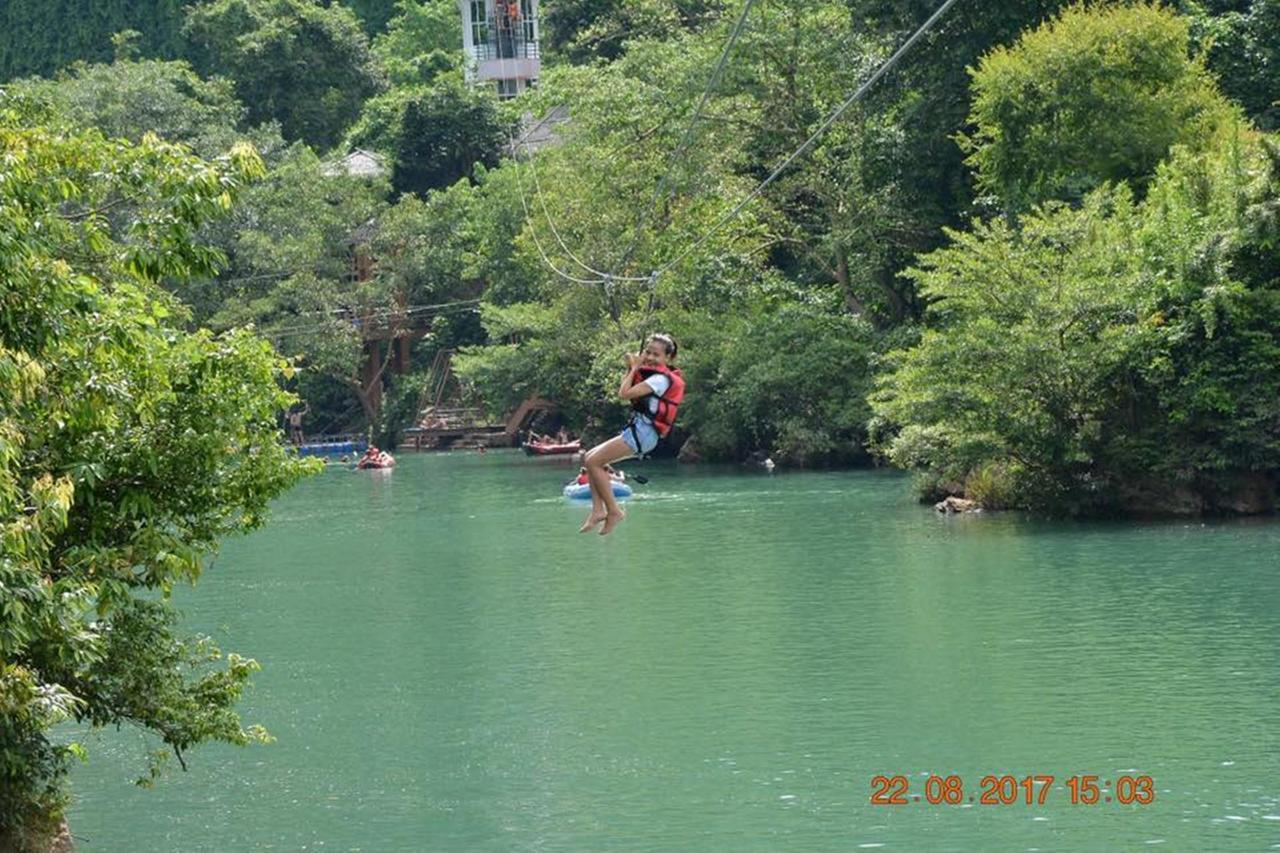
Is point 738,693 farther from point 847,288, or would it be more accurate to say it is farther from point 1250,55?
point 847,288

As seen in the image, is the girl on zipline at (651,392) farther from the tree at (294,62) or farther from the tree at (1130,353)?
the tree at (294,62)

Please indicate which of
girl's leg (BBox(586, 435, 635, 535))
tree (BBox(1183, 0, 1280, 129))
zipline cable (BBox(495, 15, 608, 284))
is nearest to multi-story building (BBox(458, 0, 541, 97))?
zipline cable (BBox(495, 15, 608, 284))

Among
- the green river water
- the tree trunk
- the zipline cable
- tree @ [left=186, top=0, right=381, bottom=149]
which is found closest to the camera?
the green river water

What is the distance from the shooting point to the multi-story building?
84188 millimetres

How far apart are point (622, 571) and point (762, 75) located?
20.9 metres

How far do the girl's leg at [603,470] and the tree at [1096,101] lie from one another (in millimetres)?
25215

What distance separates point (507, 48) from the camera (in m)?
84.3

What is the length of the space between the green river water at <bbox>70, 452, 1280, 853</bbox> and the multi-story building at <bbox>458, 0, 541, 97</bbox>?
51446mm

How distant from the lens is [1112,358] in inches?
1288

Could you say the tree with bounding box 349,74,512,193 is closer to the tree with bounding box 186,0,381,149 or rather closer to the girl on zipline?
the tree with bounding box 186,0,381,149

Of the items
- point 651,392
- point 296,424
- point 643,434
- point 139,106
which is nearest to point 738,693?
point 643,434

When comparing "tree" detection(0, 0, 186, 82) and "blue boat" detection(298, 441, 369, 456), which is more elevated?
"tree" detection(0, 0, 186, 82)

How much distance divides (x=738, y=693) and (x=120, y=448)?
9.67 m

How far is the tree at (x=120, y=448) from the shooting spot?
12.4 metres
